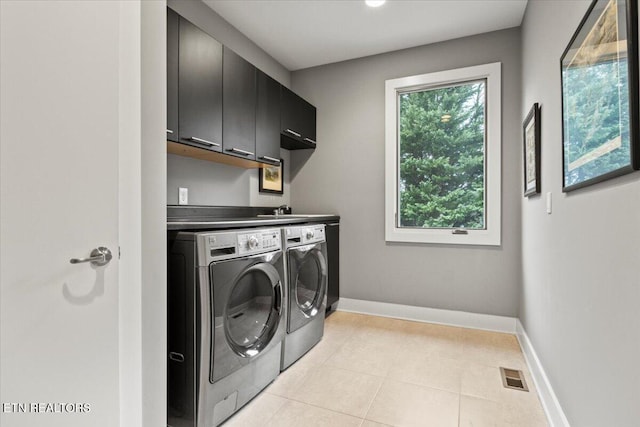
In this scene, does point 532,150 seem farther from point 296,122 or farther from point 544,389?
point 296,122

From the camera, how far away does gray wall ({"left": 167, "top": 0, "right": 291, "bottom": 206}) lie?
232 cm

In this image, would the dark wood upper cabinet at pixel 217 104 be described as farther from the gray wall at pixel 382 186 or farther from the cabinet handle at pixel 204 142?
the gray wall at pixel 382 186

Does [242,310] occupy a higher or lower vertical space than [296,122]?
lower

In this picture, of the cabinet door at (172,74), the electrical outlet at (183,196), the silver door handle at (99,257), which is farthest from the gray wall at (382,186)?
the silver door handle at (99,257)

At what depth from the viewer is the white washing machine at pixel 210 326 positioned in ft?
4.88

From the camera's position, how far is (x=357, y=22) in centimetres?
275

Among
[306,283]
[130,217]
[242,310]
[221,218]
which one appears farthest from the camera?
[221,218]

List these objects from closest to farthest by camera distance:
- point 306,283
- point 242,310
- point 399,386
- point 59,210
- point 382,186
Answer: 1. point 59,210
2. point 242,310
3. point 399,386
4. point 306,283
5. point 382,186

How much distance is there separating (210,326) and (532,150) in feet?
7.17

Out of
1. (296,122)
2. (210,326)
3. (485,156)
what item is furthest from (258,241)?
(485,156)

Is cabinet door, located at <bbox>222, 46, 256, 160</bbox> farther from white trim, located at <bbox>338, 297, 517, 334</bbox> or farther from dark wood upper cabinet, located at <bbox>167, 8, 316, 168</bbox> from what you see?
white trim, located at <bbox>338, 297, 517, 334</bbox>

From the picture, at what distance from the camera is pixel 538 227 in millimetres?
2061

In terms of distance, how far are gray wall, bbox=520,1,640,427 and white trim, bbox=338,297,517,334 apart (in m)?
0.64

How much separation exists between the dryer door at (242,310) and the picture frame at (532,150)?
1691 millimetres
